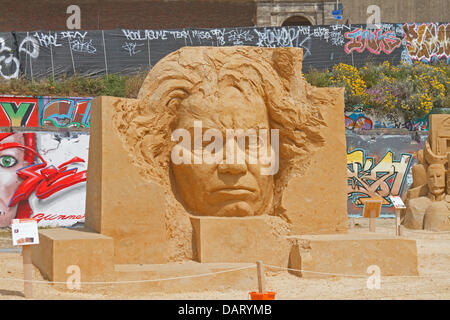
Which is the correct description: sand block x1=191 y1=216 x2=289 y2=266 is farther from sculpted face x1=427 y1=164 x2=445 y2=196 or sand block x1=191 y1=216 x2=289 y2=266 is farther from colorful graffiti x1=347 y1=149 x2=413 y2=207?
colorful graffiti x1=347 y1=149 x2=413 y2=207

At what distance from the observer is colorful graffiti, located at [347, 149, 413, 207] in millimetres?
19156

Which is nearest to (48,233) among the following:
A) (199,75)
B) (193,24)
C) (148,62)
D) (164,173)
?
(164,173)

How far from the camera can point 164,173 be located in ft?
28.9

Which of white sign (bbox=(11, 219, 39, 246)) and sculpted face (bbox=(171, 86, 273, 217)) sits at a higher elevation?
sculpted face (bbox=(171, 86, 273, 217))

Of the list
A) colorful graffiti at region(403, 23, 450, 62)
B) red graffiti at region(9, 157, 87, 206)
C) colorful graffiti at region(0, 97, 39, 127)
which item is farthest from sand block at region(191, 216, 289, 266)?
colorful graffiti at region(403, 23, 450, 62)

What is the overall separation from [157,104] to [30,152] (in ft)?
27.6

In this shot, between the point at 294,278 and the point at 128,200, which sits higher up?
the point at 128,200

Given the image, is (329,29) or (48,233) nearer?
(48,233)

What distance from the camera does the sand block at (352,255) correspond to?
27.3ft

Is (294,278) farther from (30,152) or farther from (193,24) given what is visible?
(193,24)

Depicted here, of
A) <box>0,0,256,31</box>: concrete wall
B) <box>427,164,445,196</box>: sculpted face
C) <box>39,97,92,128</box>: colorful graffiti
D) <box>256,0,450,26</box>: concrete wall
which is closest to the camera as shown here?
<box>427,164,445,196</box>: sculpted face

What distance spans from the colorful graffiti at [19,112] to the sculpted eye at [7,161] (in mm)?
3128

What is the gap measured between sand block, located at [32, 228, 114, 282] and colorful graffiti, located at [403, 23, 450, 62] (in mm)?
20612

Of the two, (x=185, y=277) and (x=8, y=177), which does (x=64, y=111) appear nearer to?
(x=8, y=177)
